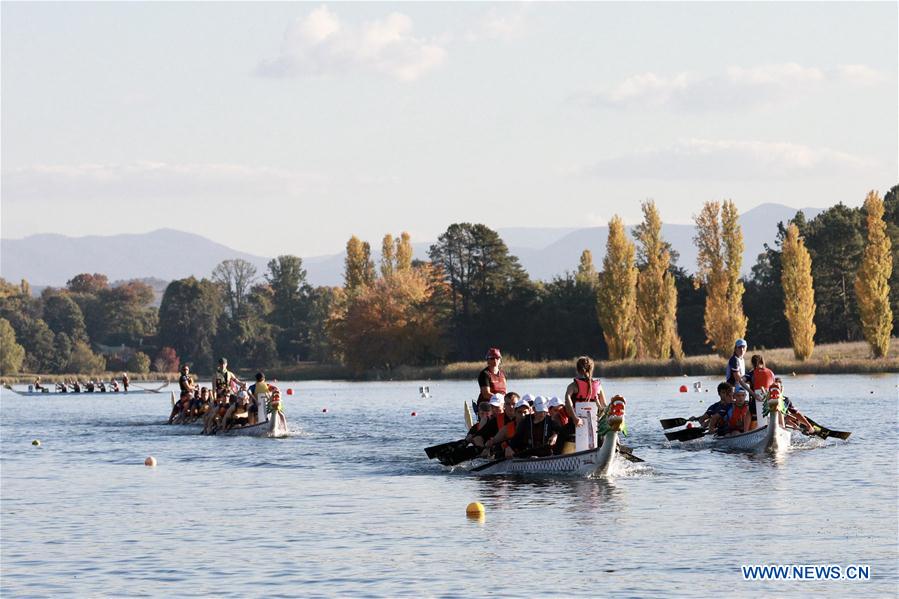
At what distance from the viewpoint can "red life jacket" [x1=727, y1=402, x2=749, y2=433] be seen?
110ft

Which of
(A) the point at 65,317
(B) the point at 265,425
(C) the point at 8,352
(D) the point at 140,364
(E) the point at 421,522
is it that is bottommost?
(E) the point at 421,522

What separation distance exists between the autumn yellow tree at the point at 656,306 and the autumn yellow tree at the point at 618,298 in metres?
0.71

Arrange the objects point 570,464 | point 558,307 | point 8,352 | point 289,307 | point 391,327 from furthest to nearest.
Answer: point 289,307, point 8,352, point 558,307, point 391,327, point 570,464

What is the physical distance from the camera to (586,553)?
18.8 m

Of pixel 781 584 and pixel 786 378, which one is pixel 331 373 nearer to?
pixel 786 378

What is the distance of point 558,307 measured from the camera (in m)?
114

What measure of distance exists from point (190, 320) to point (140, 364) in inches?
371

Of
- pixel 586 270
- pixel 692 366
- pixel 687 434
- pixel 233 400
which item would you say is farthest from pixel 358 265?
pixel 687 434

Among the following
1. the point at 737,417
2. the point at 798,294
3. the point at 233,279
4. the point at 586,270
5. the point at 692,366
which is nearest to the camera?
the point at 737,417

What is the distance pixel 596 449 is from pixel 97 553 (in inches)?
397

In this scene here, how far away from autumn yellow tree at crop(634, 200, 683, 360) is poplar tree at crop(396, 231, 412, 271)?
34.9 m

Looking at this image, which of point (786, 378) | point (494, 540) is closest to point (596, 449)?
point (494, 540)

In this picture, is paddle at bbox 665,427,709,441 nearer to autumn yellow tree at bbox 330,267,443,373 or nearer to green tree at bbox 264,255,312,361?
autumn yellow tree at bbox 330,267,443,373

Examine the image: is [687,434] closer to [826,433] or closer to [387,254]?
[826,433]
